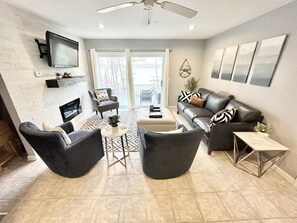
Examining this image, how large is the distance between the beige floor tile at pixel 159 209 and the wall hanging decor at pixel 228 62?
305 centimetres

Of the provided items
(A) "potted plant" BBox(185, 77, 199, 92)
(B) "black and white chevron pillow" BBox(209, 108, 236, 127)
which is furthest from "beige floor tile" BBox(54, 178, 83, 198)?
(A) "potted plant" BBox(185, 77, 199, 92)

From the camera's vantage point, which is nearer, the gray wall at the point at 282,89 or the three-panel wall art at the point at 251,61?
the gray wall at the point at 282,89

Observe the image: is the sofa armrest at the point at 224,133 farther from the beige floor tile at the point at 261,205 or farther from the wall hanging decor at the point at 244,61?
the wall hanging decor at the point at 244,61

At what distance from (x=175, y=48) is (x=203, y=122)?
2.98 m

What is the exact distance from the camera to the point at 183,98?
421 centimetres

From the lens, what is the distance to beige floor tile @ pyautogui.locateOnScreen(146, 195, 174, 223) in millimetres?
1473

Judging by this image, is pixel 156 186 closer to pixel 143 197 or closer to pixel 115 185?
pixel 143 197

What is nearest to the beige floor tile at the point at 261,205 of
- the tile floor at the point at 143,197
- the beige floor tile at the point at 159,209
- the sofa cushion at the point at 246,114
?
the tile floor at the point at 143,197

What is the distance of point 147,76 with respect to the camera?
520 centimetres

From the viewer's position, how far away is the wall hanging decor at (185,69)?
480 centimetres

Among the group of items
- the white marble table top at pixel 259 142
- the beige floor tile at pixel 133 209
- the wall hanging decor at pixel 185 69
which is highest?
the wall hanging decor at pixel 185 69

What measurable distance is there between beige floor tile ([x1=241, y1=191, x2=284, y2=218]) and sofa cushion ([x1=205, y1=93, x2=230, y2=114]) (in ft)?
5.80

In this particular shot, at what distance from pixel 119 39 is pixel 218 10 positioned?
10.1 feet

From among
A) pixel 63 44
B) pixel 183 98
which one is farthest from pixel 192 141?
pixel 63 44
